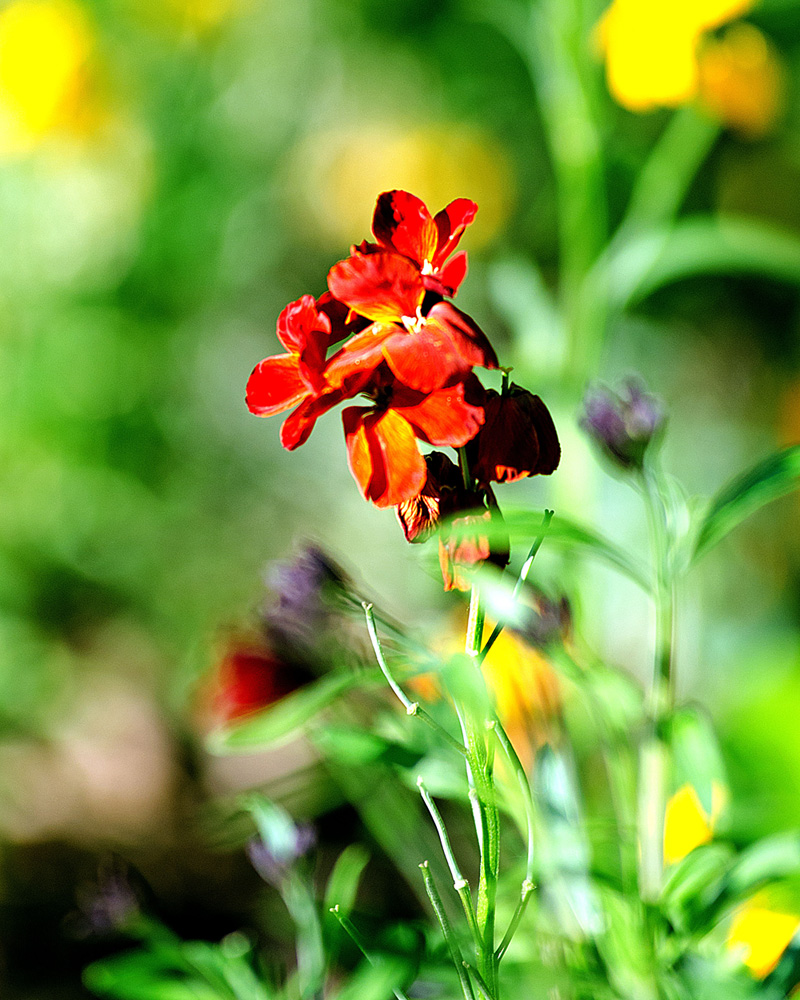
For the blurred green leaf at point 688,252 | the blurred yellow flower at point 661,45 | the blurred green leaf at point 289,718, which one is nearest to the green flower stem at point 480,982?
the blurred green leaf at point 289,718

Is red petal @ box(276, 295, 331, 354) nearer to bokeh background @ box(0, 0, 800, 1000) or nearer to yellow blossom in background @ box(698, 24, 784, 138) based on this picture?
yellow blossom in background @ box(698, 24, 784, 138)

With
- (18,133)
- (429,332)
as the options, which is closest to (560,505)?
(429,332)

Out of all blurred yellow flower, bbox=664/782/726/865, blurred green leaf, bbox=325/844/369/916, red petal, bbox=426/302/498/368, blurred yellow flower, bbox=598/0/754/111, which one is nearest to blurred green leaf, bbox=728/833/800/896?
blurred yellow flower, bbox=664/782/726/865

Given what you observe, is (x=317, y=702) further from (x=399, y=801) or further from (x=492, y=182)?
(x=492, y=182)

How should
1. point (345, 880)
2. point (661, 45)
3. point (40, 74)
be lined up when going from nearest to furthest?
point (345, 880), point (661, 45), point (40, 74)

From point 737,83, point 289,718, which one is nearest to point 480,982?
point 289,718

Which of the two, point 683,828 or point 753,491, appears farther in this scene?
point 683,828

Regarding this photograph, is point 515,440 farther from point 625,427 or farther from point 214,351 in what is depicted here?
point 214,351

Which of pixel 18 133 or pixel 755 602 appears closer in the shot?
pixel 755 602
